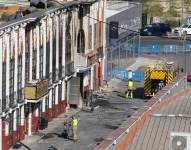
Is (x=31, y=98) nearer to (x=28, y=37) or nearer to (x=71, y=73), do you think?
(x=28, y=37)

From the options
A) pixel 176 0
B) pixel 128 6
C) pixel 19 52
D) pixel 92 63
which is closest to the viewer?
pixel 19 52

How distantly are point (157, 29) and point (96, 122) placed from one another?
139ft

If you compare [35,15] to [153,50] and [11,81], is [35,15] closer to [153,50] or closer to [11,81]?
[11,81]

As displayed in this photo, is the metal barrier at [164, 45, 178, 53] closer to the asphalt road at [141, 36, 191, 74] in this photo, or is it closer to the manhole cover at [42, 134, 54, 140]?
the asphalt road at [141, 36, 191, 74]

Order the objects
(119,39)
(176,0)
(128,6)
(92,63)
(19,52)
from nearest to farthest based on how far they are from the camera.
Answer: (19,52) < (92,63) < (119,39) < (128,6) < (176,0)

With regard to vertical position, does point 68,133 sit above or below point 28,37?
below

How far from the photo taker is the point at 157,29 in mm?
83000

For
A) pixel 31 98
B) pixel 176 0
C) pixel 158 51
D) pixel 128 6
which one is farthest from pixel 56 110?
pixel 176 0

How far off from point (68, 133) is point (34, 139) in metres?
1.61

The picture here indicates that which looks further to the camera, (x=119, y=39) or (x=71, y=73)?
(x=119, y=39)

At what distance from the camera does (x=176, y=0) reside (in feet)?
326

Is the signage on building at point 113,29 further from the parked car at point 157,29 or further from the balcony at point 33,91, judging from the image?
the parked car at point 157,29

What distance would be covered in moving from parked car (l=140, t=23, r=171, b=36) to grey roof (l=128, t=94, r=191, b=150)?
56868 millimetres

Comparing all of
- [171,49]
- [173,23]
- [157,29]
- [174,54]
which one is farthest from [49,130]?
[173,23]
